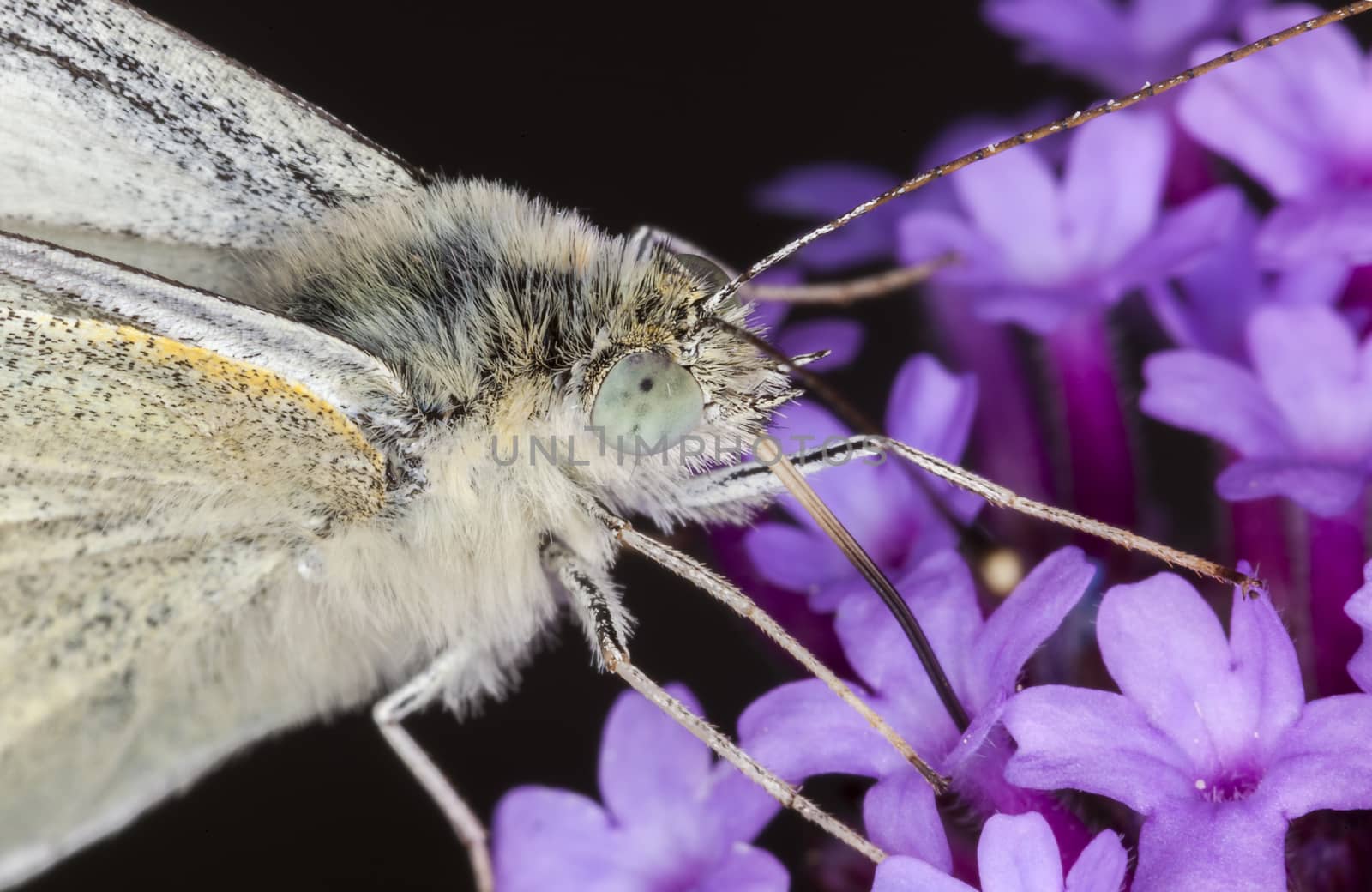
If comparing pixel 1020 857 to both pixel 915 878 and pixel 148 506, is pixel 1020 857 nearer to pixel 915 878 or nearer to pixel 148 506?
pixel 915 878

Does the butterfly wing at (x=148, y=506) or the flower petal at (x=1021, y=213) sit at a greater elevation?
the flower petal at (x=1021, y=213)

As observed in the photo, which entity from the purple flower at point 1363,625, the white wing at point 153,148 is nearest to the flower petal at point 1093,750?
the purple flower at point 1363,625

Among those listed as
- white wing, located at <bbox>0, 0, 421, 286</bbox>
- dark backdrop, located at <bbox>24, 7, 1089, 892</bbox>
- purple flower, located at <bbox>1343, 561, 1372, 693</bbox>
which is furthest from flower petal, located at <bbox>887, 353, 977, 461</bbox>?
dark backdrop, located at <bbox>24, 7, 1089, 892</bbox>

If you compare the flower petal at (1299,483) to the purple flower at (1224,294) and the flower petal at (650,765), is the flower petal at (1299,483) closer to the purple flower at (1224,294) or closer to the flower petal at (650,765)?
the purple flower at (1224,294)

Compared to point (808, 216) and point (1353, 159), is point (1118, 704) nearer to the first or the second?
point (1353, 159)

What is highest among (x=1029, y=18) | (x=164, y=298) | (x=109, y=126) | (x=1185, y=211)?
(x=1029, y=18)

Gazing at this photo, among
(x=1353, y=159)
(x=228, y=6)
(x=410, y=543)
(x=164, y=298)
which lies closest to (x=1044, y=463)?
(x=1353, y=159)
